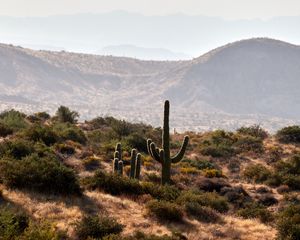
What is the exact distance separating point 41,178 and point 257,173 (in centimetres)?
1313

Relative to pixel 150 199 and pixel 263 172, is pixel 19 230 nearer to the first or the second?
pixel 150 199

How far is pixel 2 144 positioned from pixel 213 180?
32.5ft

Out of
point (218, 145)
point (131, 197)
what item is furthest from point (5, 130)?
point (218, 145)

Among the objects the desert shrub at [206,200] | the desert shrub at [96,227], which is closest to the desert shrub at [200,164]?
the desert shrub at [206,200]

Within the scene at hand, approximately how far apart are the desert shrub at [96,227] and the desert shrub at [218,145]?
1796 cm

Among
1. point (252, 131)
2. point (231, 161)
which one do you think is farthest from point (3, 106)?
point (231, 161)

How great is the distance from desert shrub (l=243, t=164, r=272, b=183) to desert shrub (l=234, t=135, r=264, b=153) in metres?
5.59

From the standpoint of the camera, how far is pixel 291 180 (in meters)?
22.2

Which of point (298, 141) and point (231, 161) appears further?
point (298, 141)

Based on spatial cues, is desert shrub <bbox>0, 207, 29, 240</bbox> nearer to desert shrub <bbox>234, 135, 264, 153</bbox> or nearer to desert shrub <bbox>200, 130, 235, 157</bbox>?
desert shrub <bbox>200, 130, 235, 157</bbox>

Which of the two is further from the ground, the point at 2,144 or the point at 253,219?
the point at 2,144

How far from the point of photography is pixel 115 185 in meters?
16.6

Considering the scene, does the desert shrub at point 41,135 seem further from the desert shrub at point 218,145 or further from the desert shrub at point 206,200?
the desert shrub at point 206,200

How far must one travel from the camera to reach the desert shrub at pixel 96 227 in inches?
470
